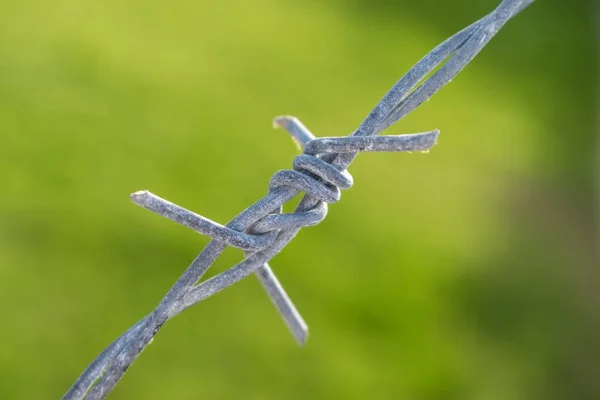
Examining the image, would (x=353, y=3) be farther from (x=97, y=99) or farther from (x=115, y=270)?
(x=115, y=270)

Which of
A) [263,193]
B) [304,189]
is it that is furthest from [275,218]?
[263,193]

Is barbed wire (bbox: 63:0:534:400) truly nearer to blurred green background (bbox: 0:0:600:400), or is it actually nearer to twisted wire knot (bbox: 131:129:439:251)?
twisted wire knot (bbox: 131:129:439:251)

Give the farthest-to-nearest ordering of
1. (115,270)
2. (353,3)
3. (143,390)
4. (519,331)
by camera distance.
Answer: (353,3) → (519,331) → (115,270) → (143,390)

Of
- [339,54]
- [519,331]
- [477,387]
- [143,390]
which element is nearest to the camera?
[143,390]

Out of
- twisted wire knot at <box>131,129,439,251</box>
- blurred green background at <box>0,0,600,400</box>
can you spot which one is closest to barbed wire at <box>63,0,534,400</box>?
twisted wire knot at <box>131,129,439,251</box>

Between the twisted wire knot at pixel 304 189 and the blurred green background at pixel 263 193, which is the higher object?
the blurred green background at pixel 263 193

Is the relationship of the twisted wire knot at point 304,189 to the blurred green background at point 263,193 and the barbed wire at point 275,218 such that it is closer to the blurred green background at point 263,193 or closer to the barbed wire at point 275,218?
the barbed wire at point 275,218

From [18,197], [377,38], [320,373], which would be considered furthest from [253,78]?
[320,373]

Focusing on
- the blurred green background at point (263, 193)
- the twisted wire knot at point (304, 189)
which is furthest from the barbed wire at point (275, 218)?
the blurred green background at point (263, 193)

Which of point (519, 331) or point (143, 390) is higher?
point (143, 390)
